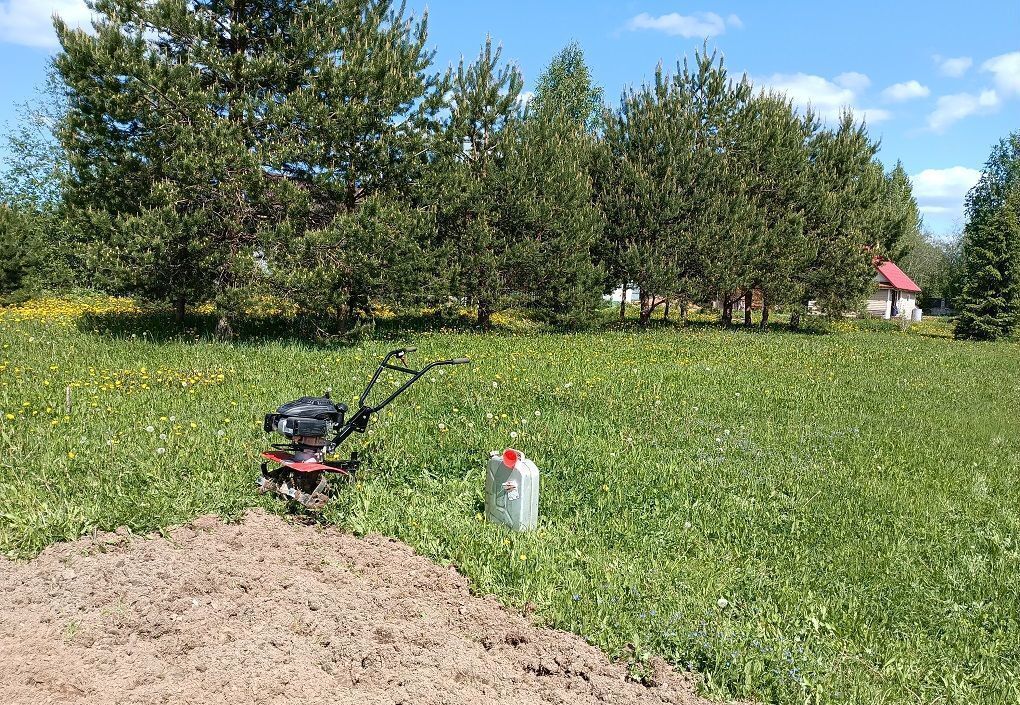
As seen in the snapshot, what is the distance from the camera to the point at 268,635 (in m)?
3.17

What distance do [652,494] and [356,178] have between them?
9.52m

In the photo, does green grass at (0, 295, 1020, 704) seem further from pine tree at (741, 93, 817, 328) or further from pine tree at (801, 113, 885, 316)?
pine tree at (801, 113, 885, 316)

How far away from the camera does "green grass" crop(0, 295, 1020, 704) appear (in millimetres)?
3607

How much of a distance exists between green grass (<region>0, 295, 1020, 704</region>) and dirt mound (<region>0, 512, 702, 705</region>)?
317 millimetres

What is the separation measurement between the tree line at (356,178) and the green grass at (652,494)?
7.38 feet

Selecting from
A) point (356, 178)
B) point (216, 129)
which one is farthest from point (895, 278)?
point (216, 129)

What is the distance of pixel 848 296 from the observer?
80.3 ft

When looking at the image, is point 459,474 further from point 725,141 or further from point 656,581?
point 725,141

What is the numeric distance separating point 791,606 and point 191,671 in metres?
3.28

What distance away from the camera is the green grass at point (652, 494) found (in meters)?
3.61

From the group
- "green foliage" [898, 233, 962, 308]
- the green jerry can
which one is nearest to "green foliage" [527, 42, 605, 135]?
"green foliage" [898, 233, 962, 308]

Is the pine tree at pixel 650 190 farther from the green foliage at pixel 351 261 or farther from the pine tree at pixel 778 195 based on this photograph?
the green foliage at pixel 351 261

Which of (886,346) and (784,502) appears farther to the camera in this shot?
(886,346)

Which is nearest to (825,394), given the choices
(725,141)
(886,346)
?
(886,346)
